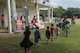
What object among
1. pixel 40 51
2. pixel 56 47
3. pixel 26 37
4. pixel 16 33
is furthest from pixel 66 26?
pixel 26 37

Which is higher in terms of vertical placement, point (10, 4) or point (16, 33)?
point (10, 4)

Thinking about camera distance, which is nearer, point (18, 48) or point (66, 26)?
point (18, 48)

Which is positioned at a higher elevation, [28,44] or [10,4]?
[10,4]

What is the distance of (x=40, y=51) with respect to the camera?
60.1ft

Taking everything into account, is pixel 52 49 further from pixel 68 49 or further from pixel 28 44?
pixel 28 44

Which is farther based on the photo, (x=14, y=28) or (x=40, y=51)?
(x=14, y=28)

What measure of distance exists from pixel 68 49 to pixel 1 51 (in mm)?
4354

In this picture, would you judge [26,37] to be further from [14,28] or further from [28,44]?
[14,28]

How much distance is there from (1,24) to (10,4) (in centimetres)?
635

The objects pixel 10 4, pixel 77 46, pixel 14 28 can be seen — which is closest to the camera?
pixel 77 46

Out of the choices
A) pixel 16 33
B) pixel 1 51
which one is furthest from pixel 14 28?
pixel 1 51

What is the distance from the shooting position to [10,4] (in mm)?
31312

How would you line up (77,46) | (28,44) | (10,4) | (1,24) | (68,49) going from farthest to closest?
(1,24) < (10,4) < (77,46) < (68,49) < (28,44)

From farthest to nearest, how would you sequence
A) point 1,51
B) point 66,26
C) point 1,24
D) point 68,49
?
point 1,24 < point 66,26 < point 68,49 < point 1,51
